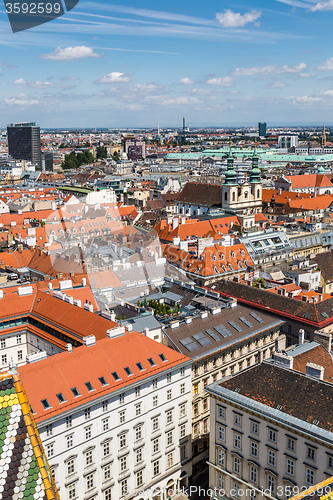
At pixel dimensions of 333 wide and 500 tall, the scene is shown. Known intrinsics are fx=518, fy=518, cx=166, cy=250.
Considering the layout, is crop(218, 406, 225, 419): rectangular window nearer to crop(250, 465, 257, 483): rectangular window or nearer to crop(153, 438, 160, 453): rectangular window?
crop(250, 465, 257, 483): rectangular window

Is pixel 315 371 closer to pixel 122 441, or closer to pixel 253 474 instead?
pixel 253 474

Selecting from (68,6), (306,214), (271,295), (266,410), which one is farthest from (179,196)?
(68,6)

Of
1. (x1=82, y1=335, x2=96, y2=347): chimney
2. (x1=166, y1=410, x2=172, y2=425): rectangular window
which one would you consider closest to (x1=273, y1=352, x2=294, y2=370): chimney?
(x1=166, y1=410, x2=172, y2=425): rectangular window

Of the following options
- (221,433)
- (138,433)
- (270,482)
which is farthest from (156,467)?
(270,482)

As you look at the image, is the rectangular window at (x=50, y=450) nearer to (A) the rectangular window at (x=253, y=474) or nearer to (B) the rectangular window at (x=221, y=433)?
(B) the rectangular window at (x=221, y=433)

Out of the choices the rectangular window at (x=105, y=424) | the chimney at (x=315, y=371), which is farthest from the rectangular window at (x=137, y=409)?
the chimney at (x=315, y=371)

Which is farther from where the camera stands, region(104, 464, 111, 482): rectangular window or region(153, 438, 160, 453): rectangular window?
region(153, 438, 160, 453): rectangular window

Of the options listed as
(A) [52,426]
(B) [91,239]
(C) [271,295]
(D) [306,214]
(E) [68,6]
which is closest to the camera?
(E) [68,6]

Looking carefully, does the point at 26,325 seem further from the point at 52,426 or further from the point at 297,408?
the point at 297,408
